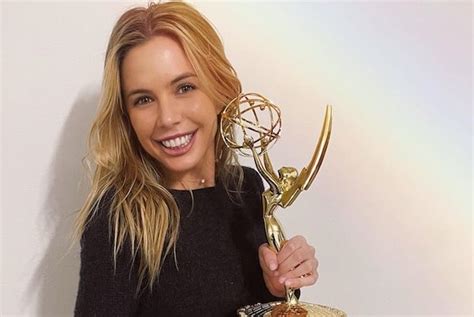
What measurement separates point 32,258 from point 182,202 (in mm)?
335

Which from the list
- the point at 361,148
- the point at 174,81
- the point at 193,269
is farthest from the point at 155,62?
the point at 361,148

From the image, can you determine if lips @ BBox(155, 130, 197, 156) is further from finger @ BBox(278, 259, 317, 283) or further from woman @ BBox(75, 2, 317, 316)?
finger @ BBox(278, 259, 317, 283)

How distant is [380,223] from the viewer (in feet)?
4.50

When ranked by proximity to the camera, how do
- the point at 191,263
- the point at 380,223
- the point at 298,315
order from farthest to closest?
the point at 380,223 → the point at 191,263 → the point at 298,315

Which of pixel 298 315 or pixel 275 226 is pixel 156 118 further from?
pixel 298 315

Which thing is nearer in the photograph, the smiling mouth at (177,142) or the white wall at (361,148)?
the smiling mouth at (177,142)

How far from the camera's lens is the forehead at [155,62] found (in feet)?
3.40

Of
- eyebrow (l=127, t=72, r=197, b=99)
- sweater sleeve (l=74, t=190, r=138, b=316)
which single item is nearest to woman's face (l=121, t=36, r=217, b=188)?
eyebrow (l=127, t=72, r=197, b=99)

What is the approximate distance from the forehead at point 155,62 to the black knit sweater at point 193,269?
19 cm

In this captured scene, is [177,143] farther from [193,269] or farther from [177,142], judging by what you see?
[193,269]

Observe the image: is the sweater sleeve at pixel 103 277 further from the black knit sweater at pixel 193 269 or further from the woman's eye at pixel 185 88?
the woman's eye at pixel 185 88

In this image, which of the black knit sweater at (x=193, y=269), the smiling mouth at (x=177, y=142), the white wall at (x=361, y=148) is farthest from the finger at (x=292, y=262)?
the white wall at (x=361, y=148)

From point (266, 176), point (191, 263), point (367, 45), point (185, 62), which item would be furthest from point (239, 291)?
point (367, 45)

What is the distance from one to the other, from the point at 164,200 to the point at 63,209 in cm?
27
